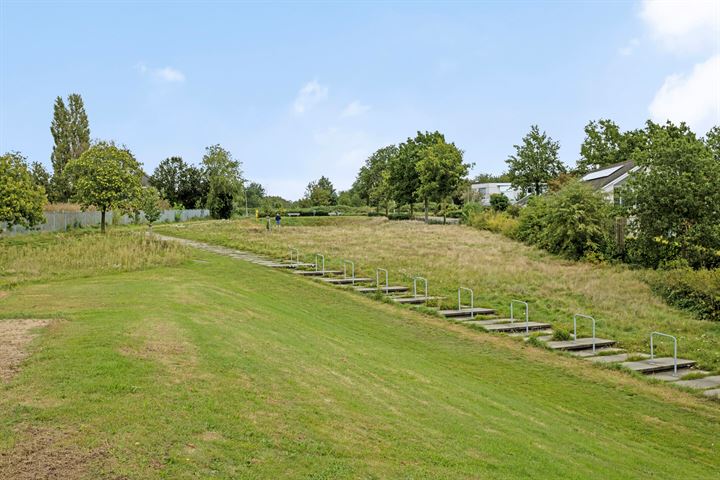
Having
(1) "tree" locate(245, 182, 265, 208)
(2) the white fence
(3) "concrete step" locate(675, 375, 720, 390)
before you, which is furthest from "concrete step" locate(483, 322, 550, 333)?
(1) "tree" locate(245, 182, 265, 208)

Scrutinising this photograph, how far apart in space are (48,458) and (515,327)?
15.4m

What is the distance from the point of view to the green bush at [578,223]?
35562 millimetres

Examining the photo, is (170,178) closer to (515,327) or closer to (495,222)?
(495,222)

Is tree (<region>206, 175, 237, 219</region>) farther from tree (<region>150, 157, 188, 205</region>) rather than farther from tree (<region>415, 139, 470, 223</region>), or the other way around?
tree (<region>415, 139, 470, 223</region>)

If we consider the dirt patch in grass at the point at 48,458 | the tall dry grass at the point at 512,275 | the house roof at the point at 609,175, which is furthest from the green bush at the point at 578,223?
the dirt patch in grass at the point at 48,458

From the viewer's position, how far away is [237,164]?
276 ft

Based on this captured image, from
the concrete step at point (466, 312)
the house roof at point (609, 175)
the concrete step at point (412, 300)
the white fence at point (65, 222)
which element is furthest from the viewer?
the house roof at point (609, 175)

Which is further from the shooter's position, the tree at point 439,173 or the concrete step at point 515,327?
the tree at point 439,173

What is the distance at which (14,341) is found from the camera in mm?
10383

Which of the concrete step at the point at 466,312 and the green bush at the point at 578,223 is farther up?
the green bush at the point at 578,223

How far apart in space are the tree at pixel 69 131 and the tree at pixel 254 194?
3030cm

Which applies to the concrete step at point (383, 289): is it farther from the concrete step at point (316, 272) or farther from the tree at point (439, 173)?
the tree at point (439, 173)

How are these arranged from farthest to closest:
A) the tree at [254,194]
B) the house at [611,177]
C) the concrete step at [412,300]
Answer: the tree at [254,194], the house at [611,177], the concrete step at [412,300]

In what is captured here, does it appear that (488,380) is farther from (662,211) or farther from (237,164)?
(237,164)
